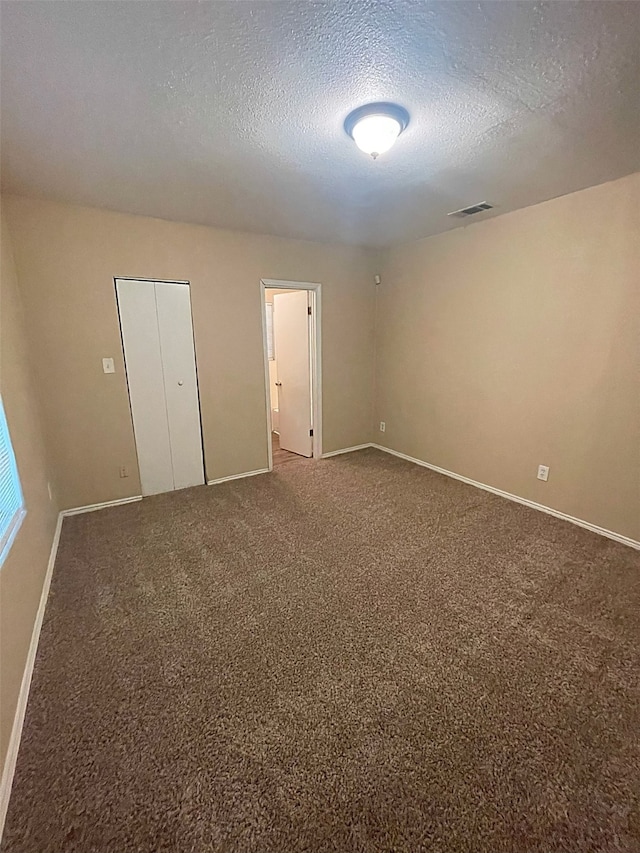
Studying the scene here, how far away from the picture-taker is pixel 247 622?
1969mm

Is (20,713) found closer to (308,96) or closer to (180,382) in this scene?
(180,382)

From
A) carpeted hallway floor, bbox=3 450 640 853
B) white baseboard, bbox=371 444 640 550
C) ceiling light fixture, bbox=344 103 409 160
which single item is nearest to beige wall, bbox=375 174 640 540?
white baseboard, bbox=371 444 640 550

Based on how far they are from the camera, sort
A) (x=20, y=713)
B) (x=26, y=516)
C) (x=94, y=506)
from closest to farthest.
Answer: (x=20, y=713), (x=26, y=516), (x=94, y=506)

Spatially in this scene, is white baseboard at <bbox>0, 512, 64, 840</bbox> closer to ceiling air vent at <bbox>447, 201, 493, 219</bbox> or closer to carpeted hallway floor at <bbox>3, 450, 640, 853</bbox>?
carpeted hallway floor at <bbox>3, 450, 640, 853</bbox>

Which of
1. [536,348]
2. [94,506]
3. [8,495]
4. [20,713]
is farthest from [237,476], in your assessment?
[536,348]

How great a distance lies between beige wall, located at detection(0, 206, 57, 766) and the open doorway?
2054mm

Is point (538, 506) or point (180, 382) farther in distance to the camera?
point (180, 382)

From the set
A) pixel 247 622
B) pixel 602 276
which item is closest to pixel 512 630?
pixel 247 622

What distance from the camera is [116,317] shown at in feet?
10.2

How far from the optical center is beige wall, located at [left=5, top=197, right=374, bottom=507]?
2.83 metres

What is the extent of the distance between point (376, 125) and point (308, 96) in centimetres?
34

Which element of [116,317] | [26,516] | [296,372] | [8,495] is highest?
[116,317]

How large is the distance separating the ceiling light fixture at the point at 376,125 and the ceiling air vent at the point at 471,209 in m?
1.39

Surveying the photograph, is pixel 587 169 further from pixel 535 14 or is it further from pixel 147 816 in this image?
pixel 147 816
